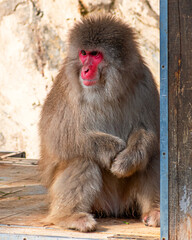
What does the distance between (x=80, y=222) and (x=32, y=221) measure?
0.49 meters

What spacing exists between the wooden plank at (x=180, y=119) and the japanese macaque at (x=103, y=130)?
0.64 meters

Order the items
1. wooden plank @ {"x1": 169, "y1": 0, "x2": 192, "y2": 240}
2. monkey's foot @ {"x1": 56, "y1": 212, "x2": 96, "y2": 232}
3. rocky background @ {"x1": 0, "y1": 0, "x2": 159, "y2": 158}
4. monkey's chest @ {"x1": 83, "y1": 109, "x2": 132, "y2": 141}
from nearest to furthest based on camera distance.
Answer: wooden plank @ {"x1": 169, "y1": 0, "x2": 192, "y2": 240}, monkey's foot @ {"x1": 56, "y1": 212, "x2": 96, "y2": 232}, monkey's chest @ {"x1": 83, "y1": 109, "x2": 132, "y2": 141}, rocky background @ {"x1": 0, "y1": 0, "x2": 159, "y2": 158}

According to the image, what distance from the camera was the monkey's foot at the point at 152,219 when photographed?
377 cm

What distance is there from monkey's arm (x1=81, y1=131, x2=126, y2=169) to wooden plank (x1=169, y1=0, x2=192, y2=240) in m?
0.85

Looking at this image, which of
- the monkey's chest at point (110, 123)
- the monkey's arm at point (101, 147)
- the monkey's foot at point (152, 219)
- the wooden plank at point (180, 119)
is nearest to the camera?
the wooden plank at point (180, 119)

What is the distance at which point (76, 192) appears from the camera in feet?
12.4

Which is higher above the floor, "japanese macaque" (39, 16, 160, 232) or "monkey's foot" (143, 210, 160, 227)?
"japanese macaque" (39, 16, 160, 232)

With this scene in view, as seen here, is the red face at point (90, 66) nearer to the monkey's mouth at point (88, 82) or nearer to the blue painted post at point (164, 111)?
the monkey's mouth at point (88, 82)

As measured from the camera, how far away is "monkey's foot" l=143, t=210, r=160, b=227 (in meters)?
3.77

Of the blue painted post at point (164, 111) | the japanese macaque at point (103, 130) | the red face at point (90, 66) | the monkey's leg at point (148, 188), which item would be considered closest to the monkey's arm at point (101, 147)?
the japanese macaque at point (103, 130)

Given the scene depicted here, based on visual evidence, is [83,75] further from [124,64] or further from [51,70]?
[51,70]

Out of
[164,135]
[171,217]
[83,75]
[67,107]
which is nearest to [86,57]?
[83,75]

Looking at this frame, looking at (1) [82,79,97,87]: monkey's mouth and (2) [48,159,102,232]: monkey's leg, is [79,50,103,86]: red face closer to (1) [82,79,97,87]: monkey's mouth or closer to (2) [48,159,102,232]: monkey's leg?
(1) [82,79,97,87]: monkey's mouth

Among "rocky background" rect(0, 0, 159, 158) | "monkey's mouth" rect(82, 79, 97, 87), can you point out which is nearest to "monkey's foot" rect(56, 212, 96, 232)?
"monkey's mouth" rect(82, 79, 97, 87)
